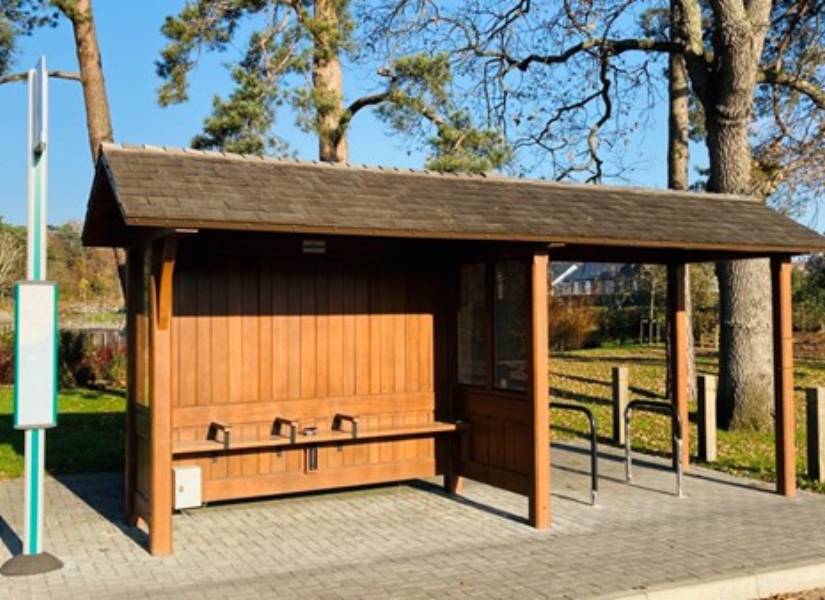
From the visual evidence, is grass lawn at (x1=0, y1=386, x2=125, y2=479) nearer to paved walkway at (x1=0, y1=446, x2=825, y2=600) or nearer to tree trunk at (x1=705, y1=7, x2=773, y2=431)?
paved walkway at (x1=0, y1=446, x2=825, y2=600)

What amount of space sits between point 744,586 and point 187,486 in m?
4.47

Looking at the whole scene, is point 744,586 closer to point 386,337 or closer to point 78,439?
point 386,337

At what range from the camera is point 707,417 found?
10906 millimetres

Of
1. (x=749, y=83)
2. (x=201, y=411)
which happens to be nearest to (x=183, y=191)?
(x=201, y=411)

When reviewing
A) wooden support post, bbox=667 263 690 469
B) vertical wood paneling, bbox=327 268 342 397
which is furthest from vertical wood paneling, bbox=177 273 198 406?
wooden support post, bbox=667 263 690 469

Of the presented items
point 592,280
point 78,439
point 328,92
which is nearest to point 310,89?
point 328,92

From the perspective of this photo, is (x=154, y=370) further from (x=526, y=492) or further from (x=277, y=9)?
(x=277, y=9)

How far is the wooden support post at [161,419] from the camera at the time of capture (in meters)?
6.75

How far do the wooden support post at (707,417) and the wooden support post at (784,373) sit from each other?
1.74 m

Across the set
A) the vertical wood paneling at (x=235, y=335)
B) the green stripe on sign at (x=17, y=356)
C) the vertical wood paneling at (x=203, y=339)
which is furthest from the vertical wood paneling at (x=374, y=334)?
the green stripe on sign at (x=17, y=356)

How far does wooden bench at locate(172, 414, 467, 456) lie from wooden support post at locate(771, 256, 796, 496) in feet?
11.0

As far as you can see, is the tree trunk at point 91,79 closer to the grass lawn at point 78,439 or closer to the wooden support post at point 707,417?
the grass lawn at point 78,439

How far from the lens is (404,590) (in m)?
5.84

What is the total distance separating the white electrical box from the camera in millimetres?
7422
